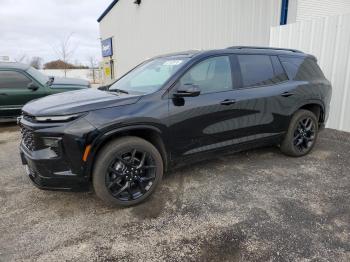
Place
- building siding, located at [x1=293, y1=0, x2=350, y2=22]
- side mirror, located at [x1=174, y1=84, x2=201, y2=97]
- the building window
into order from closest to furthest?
1. side mirror, located at [x1=174, y1=84, x2=201, y2=97]
2. the building window
3. building siding, located at [x1=293, y1=0, x2=350, y2=22]

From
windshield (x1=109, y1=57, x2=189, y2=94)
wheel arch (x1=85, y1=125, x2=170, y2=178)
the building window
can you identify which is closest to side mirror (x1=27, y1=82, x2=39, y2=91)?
windshield (x1=109, y1=57, x2=189, y2=94)

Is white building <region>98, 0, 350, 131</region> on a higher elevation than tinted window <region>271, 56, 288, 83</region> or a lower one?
higher

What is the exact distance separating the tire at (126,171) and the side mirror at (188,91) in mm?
674

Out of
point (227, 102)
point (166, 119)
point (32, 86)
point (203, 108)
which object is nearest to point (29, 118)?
point (166, 119)

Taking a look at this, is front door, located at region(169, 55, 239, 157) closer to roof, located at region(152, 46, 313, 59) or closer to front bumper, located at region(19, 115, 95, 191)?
roof, located at region(152, 46, 313, 59)

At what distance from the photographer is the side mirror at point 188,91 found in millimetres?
3033

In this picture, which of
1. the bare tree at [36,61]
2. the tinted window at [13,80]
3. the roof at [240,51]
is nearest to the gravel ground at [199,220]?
the roof at [240,51]

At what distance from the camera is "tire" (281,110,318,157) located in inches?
168

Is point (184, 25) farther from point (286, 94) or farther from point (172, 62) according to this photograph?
point (172, 62)

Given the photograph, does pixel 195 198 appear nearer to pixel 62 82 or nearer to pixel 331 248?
pixel 331 248

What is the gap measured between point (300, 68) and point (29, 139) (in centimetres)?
402

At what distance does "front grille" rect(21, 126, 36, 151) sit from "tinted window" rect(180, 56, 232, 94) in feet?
5.70

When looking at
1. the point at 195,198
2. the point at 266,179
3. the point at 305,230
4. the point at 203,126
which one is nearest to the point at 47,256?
the point at 195,198

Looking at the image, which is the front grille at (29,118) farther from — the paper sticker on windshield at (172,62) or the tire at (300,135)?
the tire at (300,135)
